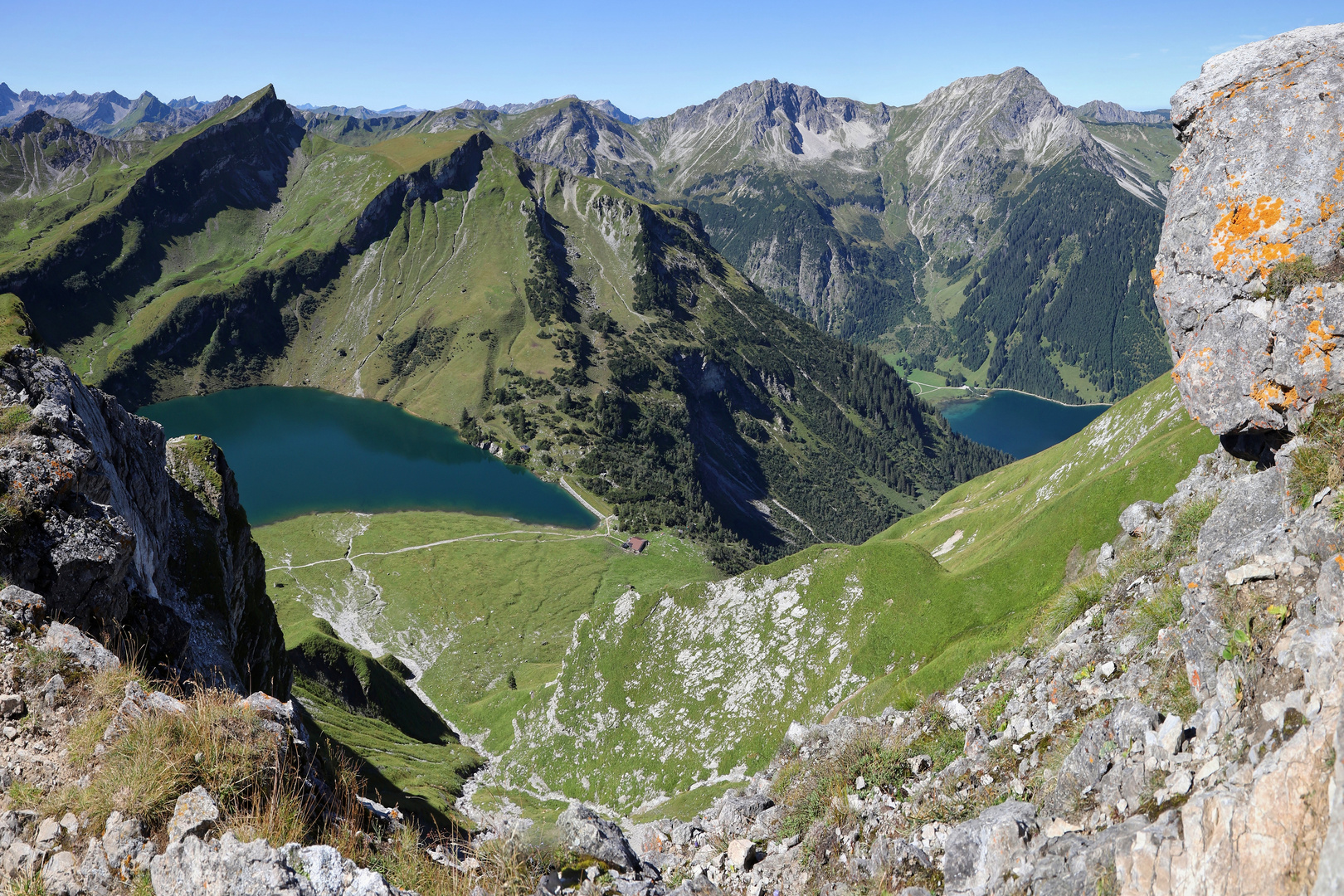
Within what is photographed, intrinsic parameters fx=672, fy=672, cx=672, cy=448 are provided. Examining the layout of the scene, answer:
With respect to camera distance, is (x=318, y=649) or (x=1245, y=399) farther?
(x=318, y=649)

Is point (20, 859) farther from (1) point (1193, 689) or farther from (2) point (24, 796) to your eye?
(1) point (1193, 689)

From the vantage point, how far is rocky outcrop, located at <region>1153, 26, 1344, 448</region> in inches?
635

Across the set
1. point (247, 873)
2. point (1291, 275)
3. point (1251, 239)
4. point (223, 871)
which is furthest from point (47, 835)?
point (1251, 239)

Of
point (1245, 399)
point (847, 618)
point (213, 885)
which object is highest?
point (1245, 399)

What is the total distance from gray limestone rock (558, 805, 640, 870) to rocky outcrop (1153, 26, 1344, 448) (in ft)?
62.2

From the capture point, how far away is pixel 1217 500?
19359mm

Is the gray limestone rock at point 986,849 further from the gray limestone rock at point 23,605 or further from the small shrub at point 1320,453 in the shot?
the gray limestone rock at point 23,605

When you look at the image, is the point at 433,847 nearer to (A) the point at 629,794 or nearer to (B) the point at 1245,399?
(B) the point at 1245,399

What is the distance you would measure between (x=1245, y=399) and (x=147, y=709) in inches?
998

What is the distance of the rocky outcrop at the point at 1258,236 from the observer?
52.9 feet

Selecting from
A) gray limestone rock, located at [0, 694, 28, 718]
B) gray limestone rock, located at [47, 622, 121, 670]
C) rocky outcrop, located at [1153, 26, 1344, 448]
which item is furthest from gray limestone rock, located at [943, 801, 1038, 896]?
gray limestone rock, located at [0, 694, 28, 718]

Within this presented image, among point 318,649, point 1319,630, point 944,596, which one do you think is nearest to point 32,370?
point 1319,630

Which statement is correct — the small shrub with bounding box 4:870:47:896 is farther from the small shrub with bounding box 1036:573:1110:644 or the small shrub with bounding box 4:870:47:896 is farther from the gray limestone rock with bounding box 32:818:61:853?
the small shrub with bounding box 1036:573:1110:644

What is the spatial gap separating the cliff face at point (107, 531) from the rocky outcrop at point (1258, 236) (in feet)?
90.2
